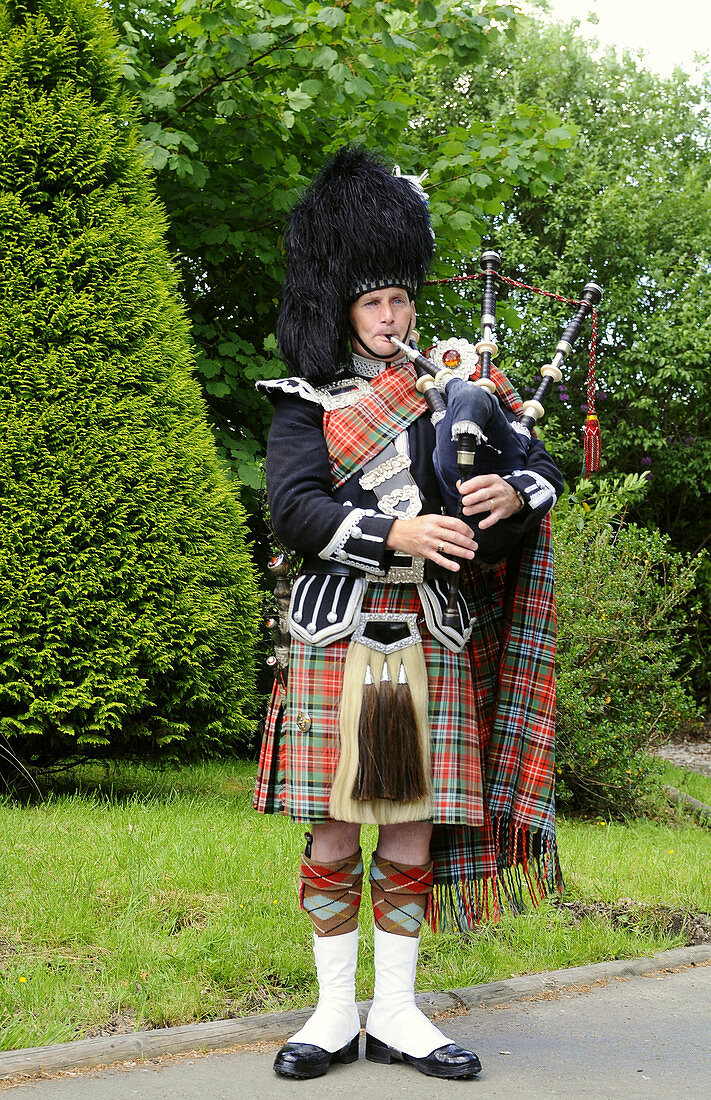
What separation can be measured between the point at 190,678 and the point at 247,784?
1173 millimetres

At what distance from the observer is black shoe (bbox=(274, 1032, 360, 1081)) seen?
8.24 ft

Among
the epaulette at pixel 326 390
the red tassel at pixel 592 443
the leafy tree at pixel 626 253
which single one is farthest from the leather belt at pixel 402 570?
the leafy tree at pixel 626 253

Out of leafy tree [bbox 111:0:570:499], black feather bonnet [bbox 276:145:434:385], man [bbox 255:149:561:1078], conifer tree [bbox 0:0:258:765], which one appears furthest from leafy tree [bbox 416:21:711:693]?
man [bbox 255:149:561:1078]

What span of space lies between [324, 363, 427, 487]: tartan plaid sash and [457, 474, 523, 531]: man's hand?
0.85ft

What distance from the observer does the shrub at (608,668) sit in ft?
18.6

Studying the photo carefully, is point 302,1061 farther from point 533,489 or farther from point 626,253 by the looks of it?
point 626,253

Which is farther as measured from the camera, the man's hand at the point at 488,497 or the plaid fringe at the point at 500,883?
the plaid fringe at the point at 500,883

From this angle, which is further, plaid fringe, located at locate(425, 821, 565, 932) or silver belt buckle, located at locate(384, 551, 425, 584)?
plaid fringe, located at locate(425, 821, 565, 932)

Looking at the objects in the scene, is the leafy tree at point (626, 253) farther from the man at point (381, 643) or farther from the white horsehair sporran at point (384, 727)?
the white horsehair sporran at point (384, 727)

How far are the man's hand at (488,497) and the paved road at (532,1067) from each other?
131 centimetres

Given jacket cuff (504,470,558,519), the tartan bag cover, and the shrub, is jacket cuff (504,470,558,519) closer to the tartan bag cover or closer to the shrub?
the tartan bag cover

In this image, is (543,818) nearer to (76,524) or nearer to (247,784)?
(76,524)

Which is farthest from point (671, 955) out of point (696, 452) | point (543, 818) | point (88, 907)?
point (696, 452)

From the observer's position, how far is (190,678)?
491 cm
